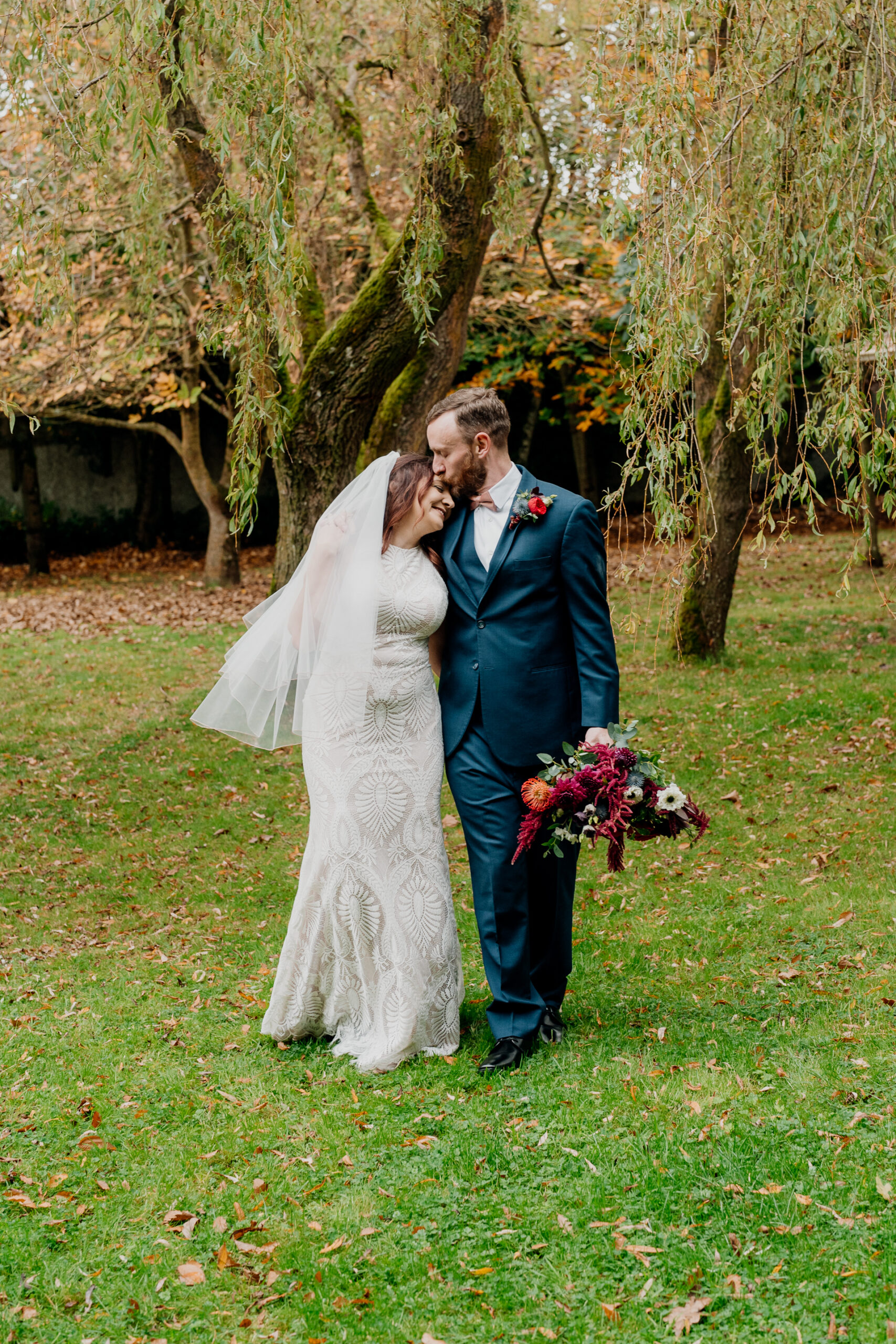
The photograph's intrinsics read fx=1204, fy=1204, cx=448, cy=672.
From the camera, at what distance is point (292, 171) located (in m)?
5.19

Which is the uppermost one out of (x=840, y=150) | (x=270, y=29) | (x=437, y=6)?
(x=437, y=6)

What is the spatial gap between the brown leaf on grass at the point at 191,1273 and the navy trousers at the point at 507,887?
1301 millimetres

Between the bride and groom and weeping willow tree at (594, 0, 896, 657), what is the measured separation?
95cm

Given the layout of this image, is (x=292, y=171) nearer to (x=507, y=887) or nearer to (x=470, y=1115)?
(x=507, y=887)

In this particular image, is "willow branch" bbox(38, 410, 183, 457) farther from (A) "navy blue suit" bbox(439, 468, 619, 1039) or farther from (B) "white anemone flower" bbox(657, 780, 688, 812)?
(B) "white anemone flower" bbox(657, 780, 688, 812)

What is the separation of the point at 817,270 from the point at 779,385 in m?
0.54

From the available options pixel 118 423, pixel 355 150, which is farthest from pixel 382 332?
pixel 118 423

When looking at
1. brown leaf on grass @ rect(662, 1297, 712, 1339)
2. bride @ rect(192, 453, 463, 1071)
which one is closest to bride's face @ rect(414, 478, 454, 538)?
bride @ rect(192, 453, 463, 1071)

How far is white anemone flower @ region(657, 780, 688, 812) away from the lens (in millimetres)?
3564

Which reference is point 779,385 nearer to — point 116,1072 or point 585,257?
point 116,1072

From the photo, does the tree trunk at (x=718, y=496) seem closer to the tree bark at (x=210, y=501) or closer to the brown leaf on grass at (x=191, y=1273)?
the brown leaf on grass at (x=191, y=1273)

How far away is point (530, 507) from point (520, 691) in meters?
0.59

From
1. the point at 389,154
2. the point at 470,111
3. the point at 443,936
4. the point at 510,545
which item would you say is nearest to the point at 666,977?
the point at 443,936

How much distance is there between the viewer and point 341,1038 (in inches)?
164
